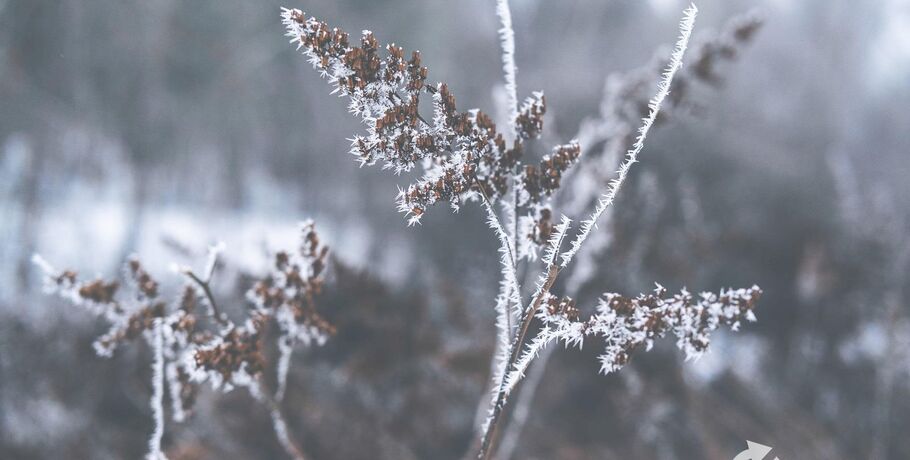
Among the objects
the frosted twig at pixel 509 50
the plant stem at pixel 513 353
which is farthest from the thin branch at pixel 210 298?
the frosted twig at pixel 509 50

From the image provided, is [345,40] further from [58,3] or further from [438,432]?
[58,3]

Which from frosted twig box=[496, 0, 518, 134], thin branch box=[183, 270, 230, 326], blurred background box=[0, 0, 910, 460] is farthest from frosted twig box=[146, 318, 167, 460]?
frosted twig box=[496, 0, 518, 134]

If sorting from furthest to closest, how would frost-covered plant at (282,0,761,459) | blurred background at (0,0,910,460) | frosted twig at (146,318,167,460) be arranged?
blurred background at (0,0,910,460), frosted twig at (146,318,167,460), frost-covered plant at (282,0,761,459)

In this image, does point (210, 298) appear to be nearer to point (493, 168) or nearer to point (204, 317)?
point (204, 317)

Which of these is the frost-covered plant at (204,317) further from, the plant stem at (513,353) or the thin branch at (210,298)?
the plant stem at (513,353)

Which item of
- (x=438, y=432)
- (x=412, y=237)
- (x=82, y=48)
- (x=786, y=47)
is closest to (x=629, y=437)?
(x=438, y=432)

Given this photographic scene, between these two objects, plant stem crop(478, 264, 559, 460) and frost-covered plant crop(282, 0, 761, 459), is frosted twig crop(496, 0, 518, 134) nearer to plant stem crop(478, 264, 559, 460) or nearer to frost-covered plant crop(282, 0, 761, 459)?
frost-covered plant crop(282, 0, 761, 459)
